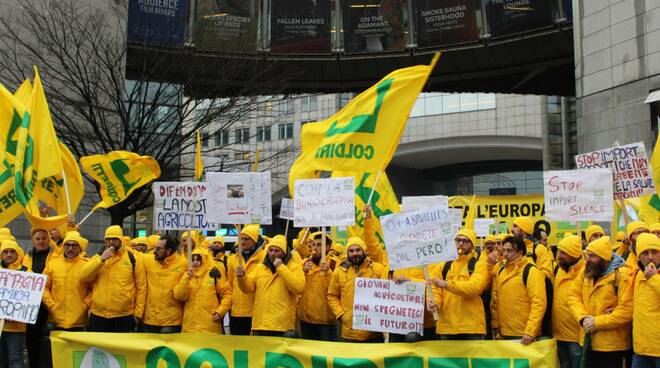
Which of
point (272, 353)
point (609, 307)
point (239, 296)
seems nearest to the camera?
point (609, 307)

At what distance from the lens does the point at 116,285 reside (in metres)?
8.34

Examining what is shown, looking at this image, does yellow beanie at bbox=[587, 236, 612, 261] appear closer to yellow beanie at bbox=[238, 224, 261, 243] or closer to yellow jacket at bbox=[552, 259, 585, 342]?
yellow jacket at bbox=[552, 259, 585, 342]

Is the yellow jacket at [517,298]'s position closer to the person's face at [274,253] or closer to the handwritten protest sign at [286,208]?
the person's face at [274,253]

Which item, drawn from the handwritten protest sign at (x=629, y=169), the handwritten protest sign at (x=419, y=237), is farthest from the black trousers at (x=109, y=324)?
the handwritten protest sign at (x=629, y=169)

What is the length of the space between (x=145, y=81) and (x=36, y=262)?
458 inches

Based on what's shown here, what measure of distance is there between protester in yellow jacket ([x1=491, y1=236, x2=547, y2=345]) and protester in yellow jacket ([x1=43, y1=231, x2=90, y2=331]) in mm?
4774

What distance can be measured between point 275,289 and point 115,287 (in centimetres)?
192

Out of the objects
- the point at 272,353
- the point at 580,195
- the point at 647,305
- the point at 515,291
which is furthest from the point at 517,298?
the point at 272,353

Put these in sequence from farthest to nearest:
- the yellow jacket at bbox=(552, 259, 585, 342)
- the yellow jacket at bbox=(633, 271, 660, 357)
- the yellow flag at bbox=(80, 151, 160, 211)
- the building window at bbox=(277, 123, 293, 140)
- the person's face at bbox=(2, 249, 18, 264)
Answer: the building window at bbox=(277, 123, 293, 140) < the yellow flag at bbox=(80, 151, 160, 211) < the person's face at bbox=(2, 249, 18, 264) < the yellow jacket at bbox=(552, 259, 585, 342) < the yellow jacket at bbox=(633, 271, 660, 357)

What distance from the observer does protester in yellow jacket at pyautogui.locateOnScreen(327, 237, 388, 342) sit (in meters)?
8.02

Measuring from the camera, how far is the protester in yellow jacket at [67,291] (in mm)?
8305

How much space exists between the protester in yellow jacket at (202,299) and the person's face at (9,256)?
1873 mm

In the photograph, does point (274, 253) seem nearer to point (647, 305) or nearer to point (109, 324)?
point (109, 324)

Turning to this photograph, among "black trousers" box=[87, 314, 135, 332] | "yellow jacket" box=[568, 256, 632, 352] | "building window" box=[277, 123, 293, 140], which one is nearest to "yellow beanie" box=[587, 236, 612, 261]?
"yellow jacket" box=[568, 256, 632, 352]
